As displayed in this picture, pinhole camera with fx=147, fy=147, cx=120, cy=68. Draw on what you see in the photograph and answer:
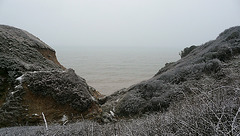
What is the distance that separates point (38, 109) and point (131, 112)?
3468 millimetres

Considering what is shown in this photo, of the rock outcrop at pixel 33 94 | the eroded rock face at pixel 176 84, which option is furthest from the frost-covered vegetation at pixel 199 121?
the eroded rock face at pixel 176 84

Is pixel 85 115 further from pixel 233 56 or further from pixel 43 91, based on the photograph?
pixel 233 56

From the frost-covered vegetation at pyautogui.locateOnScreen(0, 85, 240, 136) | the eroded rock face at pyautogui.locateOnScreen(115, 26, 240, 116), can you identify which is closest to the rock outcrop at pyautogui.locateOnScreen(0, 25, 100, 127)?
the eroded rock face at pyautogui.locateOnScreen(115, 26, 240, 116)

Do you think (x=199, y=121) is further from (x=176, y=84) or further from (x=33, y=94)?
(x=176, y=84)

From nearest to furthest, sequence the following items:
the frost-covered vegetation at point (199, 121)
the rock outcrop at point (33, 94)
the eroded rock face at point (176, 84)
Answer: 1. the frost-covered vegetation at point (199, 121)
2. the rock outcrop at point (33, 94)
3. the eroded rock face at point (176, 84)

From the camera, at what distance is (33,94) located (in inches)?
190

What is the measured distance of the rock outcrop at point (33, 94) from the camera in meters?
4.42

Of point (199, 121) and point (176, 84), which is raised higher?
A: point (199, 121)

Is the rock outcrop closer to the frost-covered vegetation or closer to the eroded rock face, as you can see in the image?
the eroded rock face

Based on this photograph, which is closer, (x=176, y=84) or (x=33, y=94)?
(x=33, y=94)

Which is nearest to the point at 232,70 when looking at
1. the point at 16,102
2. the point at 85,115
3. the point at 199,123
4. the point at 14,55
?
the point at 199,123

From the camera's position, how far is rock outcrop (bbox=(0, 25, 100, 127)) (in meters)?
4.42

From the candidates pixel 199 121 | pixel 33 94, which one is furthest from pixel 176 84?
pixel 33 94

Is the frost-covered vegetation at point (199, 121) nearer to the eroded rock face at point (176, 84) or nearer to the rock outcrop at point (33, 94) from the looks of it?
the rock outcrop at point (33, 94)
